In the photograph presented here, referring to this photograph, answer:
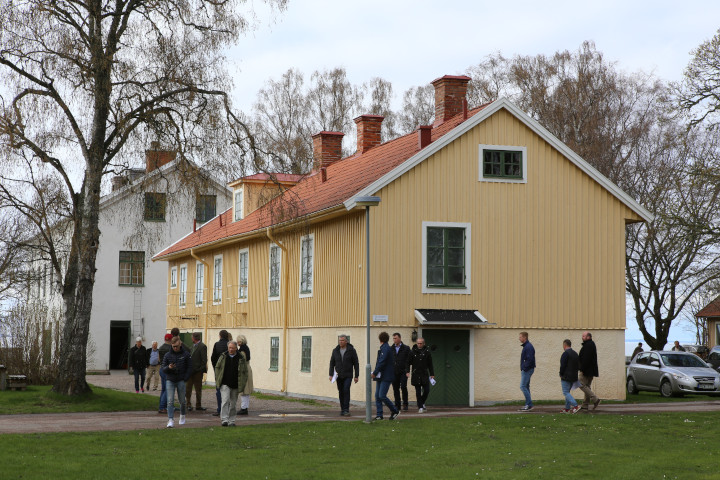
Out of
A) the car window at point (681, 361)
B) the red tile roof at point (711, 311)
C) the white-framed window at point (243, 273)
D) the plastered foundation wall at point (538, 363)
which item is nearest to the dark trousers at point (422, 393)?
the plastered foundation wall at point (538, 363)

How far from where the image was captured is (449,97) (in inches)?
1186

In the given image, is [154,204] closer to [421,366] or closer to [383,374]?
[383,374]

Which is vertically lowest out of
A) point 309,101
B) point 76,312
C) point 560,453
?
point 560,453

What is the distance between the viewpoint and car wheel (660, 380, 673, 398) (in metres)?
31.2

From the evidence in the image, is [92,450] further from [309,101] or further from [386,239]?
[309,101]

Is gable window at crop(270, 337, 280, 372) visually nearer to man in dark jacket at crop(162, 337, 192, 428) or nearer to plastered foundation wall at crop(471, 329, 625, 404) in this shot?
plastered foundation wall at crop(471, 329, 625, 404)

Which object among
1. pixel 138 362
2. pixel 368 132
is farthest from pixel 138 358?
pixel 368 132

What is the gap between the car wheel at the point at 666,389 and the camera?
102ft

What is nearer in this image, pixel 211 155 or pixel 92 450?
pixel 92 450

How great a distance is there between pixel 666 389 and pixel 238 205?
1644cm

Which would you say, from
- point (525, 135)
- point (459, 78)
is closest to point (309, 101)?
point (459, 78)

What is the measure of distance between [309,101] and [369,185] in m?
26.9

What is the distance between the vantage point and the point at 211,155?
74.4 ft

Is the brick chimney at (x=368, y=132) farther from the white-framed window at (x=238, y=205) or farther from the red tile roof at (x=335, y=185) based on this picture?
the white-framed window at (x=238, y=205)
